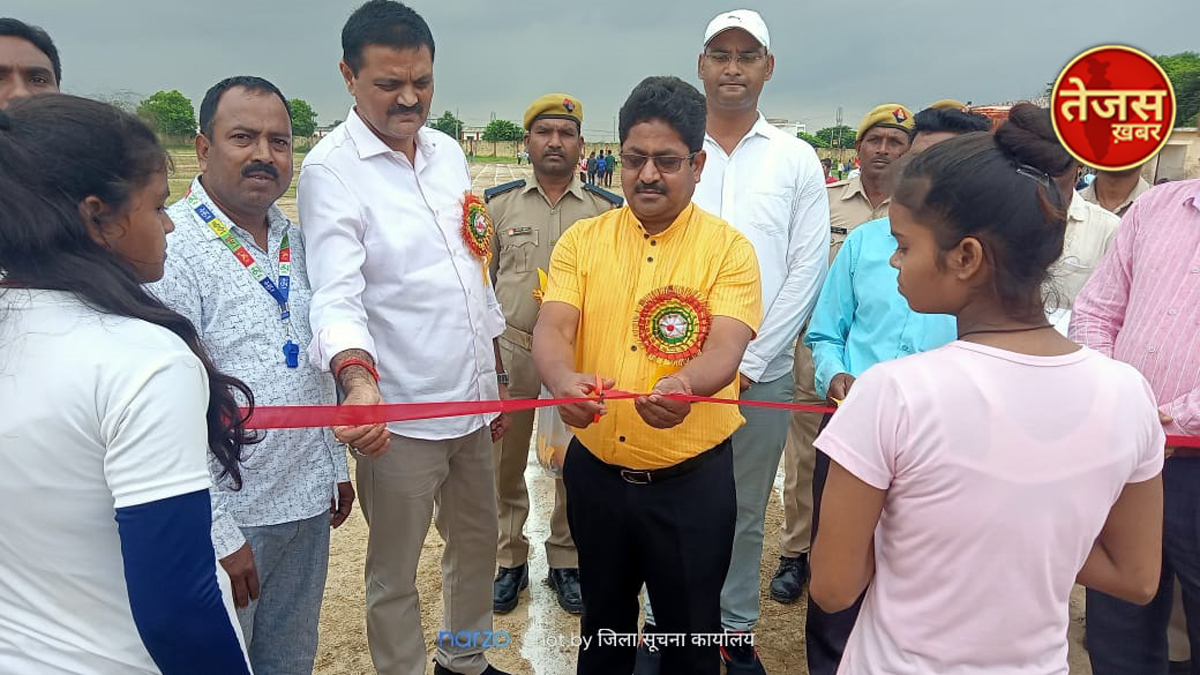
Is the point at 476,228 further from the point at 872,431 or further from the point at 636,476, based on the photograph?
the point at 872,431

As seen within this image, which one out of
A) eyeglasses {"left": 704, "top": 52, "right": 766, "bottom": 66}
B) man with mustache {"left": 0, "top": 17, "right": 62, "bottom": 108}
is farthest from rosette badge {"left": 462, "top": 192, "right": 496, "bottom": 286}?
man with mustache {"left": 0, "top": 17, "right": 62, "bottom": 108}

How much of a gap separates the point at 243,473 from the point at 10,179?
1245 mm

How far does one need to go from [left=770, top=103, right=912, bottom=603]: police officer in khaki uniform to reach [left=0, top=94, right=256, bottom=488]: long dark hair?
3498 millimetres

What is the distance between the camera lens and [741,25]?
3494mm

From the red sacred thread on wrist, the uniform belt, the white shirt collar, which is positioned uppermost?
the white shirt collar

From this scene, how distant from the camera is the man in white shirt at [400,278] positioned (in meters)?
2.67

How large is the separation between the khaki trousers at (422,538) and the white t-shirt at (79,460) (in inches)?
60.0

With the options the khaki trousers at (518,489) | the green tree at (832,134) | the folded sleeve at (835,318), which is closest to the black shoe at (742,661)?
the khaki trousers at (518,489)

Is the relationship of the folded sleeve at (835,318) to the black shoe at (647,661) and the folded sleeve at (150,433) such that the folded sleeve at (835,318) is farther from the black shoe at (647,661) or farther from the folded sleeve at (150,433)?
the folded sleeve at (150,433)

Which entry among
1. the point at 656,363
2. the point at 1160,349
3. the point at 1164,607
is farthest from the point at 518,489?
the point at 1160,349

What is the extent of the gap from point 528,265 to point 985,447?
320 centimetres

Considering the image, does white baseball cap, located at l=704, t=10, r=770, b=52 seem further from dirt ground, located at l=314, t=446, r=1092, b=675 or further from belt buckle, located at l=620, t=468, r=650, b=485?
dirt ground, located at l=314, t=446, r=1092, b=675

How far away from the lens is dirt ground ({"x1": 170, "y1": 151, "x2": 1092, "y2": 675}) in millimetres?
3451

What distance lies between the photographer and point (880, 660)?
1562 mm
